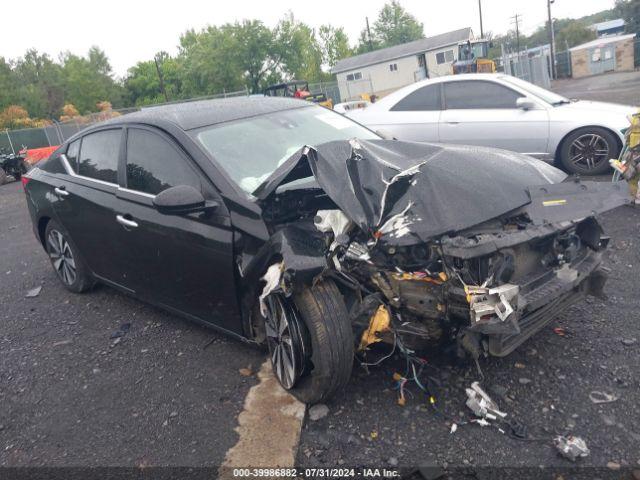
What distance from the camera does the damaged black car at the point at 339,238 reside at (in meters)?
2.69

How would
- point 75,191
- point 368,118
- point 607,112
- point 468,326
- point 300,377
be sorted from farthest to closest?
point 368,118, point 607,112, point 75,191, point 300,377, point 468,326

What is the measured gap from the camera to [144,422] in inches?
122

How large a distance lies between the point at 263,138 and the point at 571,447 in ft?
8.72

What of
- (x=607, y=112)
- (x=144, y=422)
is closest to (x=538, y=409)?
(x=144, y=422)

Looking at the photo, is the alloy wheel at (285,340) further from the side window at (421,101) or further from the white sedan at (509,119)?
the side window at (421,101)

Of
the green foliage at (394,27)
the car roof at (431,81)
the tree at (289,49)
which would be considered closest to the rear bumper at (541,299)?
the car roof at (431,81)

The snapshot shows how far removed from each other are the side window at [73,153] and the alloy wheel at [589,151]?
5.94m

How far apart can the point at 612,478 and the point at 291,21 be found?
6037 cm

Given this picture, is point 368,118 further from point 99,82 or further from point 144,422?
point 99,82

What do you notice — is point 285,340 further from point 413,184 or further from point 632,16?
point 632,16

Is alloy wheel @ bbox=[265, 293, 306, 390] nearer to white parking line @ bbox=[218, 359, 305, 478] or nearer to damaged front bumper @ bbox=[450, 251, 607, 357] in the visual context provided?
white parking line @ bbox=[218, 359, 305, 478]

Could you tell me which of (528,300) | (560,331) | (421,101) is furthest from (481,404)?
(421,101)

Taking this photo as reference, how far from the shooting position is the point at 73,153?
15.5 ft

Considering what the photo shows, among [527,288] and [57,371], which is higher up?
[527,288]
